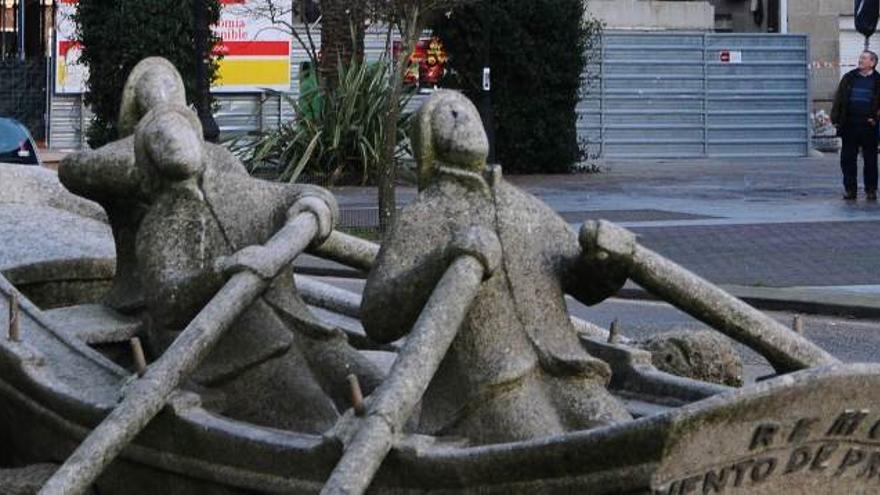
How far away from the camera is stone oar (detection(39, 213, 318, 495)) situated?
6.03 m

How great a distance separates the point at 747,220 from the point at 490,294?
49.4ft

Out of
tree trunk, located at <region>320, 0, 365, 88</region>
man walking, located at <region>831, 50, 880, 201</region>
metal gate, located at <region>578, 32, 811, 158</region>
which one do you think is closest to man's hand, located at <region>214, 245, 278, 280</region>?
man walking, located at <region>831, 50, 880, 201</region>

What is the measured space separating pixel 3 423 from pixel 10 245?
57.5 inches

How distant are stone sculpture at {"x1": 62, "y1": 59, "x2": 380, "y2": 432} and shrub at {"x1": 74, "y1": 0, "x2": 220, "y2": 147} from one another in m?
20.6

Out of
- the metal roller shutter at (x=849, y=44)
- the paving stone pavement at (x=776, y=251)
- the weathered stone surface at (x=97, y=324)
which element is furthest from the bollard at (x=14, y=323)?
the metal roller shutter at (x=849, y=44)

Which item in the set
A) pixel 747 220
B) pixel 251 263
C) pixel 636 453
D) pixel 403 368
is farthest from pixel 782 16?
pixel 636 453

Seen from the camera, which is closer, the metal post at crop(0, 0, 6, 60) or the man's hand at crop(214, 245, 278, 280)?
the man's hand at crop(214, 245, 278, 280)

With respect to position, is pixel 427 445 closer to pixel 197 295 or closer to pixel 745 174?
pixel 197 295

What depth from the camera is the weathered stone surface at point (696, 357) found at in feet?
26.9

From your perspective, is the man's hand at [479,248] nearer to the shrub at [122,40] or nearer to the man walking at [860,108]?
the man walking at [860,108]

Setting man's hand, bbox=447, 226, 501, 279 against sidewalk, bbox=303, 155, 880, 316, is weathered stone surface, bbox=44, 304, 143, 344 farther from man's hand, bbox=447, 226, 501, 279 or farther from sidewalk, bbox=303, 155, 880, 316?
sidewalk, bbox=303, 155, 880, 316

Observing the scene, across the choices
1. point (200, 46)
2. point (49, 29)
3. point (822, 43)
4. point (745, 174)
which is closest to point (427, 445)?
point (200, 46)

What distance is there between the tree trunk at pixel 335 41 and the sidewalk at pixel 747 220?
7.62 feet

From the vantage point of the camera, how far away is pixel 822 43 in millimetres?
Result: 46750
